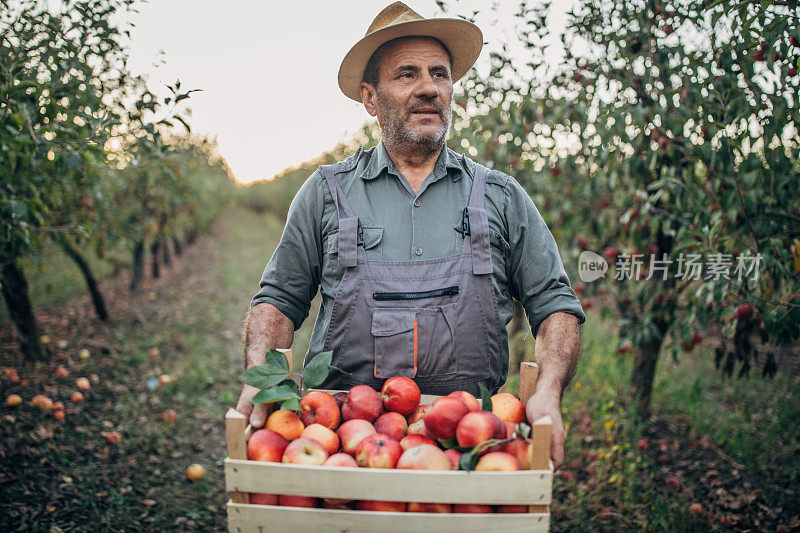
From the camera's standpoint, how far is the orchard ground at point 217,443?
11.0 feet

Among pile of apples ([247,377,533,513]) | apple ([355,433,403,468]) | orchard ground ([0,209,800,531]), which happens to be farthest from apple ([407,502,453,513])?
orchard ground ([0,209,800,531])

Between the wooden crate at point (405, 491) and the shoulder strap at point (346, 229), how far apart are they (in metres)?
0.80

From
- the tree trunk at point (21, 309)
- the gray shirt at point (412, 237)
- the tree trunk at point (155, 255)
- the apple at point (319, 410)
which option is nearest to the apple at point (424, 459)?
the apple at point (319, 410)

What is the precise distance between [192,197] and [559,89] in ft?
33.8

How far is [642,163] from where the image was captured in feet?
10.9

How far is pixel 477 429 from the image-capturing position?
4.49 feet

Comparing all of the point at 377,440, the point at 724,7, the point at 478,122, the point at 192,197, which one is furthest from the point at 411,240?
the point at 192,197

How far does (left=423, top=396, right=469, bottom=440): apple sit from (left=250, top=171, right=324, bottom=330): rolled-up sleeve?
0.81m

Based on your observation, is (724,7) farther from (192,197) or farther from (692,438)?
(192,197)

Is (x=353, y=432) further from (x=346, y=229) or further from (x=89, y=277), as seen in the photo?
(x=89, y=277)

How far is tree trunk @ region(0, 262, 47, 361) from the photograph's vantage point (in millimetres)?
4906

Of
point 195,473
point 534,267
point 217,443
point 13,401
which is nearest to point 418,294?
point 534,267

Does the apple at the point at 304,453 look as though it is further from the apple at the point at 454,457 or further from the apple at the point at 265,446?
the apple at the point at 454,457

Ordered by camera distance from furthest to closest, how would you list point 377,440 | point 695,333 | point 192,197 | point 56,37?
point 192,197 → point 695,333 → point 56,37 → point 377,440
